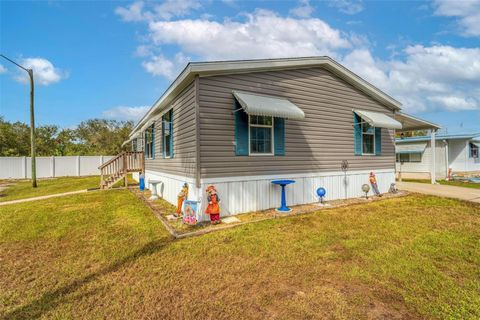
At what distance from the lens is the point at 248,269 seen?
11.6ft

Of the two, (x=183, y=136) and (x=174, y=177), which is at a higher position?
(x=183, y=136)

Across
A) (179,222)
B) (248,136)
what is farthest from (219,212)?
(248,136)

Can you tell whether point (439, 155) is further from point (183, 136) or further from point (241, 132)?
point (183, 136)

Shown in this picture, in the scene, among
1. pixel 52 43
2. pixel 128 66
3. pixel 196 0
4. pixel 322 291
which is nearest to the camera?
pixel 322 291

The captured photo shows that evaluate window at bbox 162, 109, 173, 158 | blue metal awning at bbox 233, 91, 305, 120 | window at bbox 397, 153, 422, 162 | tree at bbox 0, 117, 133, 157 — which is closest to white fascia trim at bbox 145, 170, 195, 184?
window at bbox 162, 109, 173, 158

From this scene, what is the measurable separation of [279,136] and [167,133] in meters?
4.19

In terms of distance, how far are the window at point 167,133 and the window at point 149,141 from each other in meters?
2.10

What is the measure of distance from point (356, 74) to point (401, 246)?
6385 mm

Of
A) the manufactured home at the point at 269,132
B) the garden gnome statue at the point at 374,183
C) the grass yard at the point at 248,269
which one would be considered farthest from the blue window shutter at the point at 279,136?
the garden gnome statue at the point at 374,183

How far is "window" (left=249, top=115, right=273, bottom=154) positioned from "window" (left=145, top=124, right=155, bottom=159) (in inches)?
231

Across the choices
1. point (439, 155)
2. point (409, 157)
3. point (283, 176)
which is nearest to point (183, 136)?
point (283, 176)

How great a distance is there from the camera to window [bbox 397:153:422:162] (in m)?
19.4

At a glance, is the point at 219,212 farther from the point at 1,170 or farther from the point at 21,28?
the point at 1,170

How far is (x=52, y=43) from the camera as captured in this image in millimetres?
11523
